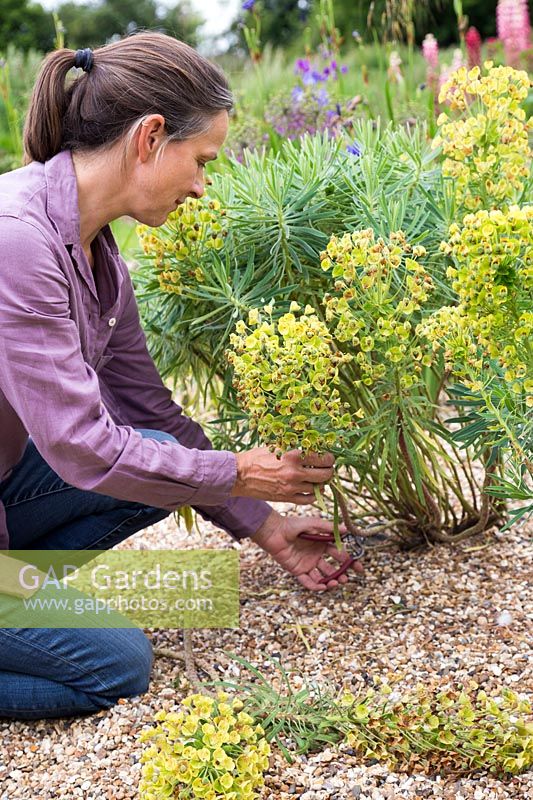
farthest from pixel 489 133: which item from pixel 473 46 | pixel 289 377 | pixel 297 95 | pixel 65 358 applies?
pixel 473 46

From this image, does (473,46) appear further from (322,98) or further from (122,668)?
(122,668)

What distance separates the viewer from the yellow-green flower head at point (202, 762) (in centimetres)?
143

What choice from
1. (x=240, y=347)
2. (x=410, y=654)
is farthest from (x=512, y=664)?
(x=240, y=347)

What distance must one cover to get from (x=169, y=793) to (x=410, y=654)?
0.71m

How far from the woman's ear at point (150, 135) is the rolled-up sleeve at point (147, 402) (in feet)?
1.56

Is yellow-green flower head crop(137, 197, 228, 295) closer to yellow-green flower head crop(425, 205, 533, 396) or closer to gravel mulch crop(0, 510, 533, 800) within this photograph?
yellow-green flower head crop(425, 205, 533, 396)

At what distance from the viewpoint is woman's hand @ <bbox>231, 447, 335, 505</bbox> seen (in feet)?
5.91

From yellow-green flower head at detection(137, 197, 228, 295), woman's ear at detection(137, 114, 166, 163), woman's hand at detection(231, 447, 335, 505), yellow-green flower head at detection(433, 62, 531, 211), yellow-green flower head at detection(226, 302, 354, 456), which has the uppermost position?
woman's ear at detection(137, 114, 166, 163)

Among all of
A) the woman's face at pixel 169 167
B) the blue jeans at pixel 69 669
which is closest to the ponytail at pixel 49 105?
the woman's face at pixel 169 167

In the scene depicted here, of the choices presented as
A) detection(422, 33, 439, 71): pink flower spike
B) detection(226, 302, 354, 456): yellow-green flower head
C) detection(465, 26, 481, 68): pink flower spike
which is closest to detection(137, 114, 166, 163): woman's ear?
detection(226, 302, 354, 456): yellow-green flower head

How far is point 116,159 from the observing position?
174cm

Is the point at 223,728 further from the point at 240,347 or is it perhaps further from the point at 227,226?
the point at 227,226

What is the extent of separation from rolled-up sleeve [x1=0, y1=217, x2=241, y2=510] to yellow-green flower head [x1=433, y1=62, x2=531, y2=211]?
2.52ft

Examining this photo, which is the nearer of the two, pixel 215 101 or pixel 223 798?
pixel 223 798
